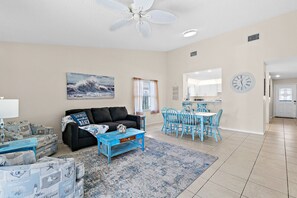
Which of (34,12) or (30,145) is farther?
(34,12)

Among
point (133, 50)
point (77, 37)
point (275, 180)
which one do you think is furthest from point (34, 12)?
point (275, 180)

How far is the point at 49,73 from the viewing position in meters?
3.41

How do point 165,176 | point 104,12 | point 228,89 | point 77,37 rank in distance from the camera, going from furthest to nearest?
point 228,89
point 77,37
point 104,12
point 165,176

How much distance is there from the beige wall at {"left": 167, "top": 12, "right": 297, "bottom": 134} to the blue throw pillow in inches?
168

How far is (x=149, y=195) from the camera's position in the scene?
1.62 meters

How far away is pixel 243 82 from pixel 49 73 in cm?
553

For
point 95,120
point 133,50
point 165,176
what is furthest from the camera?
point 133,50

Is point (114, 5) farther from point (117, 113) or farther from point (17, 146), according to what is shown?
point (117, 113)

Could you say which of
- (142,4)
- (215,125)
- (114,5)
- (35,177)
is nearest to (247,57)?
(215,125)

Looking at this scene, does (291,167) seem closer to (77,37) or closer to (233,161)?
(233,161)

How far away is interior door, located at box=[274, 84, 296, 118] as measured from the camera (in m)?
7.23

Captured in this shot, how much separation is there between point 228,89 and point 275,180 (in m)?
3.22

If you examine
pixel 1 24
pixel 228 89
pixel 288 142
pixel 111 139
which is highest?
pixel 1 24

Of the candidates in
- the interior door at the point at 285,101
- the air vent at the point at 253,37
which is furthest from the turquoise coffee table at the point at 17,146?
the interior door at the point at 285,101
